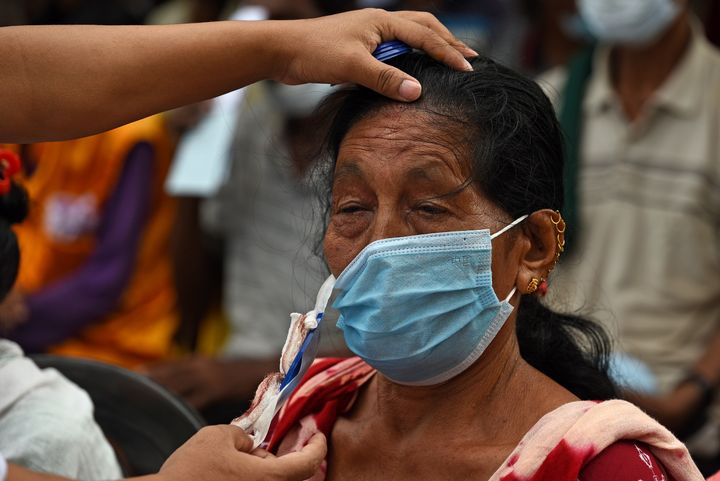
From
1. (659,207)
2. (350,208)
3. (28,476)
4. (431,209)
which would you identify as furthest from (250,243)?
(28,476)

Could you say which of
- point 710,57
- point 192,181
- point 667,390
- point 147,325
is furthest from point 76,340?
point 710,57

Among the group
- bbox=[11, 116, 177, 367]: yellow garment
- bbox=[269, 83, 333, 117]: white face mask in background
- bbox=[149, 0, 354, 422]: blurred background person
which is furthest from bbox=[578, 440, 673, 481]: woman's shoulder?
bbox=[11, 116, 177, 367]: yellow garment

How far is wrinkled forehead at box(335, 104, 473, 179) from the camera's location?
7.07 ft

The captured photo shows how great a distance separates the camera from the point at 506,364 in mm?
2287

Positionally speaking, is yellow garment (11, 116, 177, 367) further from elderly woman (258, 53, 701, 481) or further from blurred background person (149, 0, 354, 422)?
elderly woman (258, 53, 701, 481)

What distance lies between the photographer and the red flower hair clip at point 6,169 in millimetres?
2566

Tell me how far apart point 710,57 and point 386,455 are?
266 cm

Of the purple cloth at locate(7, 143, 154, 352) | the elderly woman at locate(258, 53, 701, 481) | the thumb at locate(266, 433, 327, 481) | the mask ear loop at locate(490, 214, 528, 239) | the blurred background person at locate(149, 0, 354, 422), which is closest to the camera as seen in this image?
the thumb at locate(266, 433, 327, 481)

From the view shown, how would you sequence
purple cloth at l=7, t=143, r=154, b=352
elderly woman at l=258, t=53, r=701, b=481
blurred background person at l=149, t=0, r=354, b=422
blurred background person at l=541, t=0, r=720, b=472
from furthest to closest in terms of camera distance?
purple cloth at l=7, t=143, r=154, b=352
blurred background person at l=149, t=0, r=354, b=422
blurred background person at l=541, t=0, r=720, b=472
elderly woman at l=258, t=53, r=701, b=481

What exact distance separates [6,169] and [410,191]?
978mm

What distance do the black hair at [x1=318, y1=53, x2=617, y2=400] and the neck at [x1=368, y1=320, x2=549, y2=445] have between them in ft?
0.75

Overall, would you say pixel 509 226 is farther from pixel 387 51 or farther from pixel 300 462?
pixel 300 462

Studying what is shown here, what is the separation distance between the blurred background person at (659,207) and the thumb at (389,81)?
2017 millimetres

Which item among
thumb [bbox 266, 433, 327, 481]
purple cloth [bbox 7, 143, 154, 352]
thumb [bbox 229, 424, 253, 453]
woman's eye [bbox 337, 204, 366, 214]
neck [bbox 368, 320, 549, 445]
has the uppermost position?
woman's eye [bbox 337, 204, 366, 214]
